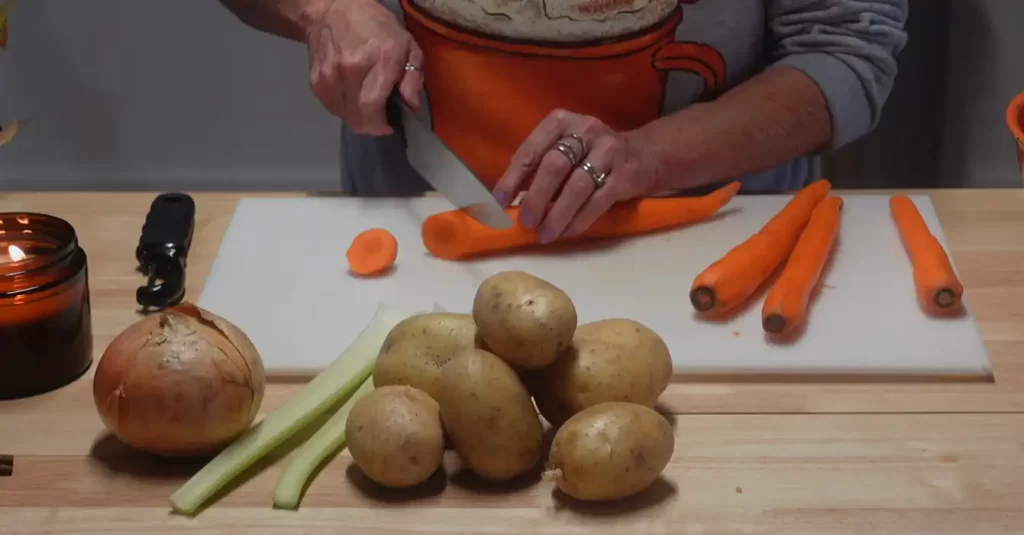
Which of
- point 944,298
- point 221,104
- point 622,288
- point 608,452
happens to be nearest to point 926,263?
point 944,298

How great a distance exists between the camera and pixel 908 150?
6.86 feet

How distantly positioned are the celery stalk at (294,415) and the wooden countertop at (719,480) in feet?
0.05

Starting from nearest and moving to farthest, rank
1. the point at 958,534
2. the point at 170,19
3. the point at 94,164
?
the point at 958,534, the point at 170,19, the point at 94,164

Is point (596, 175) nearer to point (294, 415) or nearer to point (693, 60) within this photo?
point (693, 60)

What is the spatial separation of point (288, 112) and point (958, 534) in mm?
1695

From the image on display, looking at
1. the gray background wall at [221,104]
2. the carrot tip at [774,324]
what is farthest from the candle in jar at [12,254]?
the gray background wall at [221,104]

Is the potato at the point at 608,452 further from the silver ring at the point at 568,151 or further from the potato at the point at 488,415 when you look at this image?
the silver ring at the point at 568,151

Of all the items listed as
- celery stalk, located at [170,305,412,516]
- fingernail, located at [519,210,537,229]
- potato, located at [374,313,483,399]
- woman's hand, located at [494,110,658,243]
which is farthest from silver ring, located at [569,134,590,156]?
potato, located at [374,313,483,399]

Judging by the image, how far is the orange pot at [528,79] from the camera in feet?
4.15

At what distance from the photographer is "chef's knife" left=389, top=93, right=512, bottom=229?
43.4 inches

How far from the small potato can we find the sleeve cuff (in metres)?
0.77

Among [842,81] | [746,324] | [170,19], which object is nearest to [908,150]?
[842,81]

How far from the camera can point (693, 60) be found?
129cm

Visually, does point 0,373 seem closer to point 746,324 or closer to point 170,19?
point 746,324
